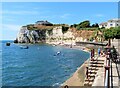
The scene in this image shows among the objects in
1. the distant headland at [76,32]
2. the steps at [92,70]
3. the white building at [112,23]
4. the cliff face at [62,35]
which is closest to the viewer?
the steps at [92,70]

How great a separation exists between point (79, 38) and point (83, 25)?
858 cm

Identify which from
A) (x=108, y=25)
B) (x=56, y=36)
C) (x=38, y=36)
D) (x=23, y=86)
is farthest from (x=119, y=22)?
(x=23, y=86)

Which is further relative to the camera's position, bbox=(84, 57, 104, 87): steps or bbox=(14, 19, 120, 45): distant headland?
bbox=(14, 19, 120, 45): distant headland

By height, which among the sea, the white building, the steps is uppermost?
the white building

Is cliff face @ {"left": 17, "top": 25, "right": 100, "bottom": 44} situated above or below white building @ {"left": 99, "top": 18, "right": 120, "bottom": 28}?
below

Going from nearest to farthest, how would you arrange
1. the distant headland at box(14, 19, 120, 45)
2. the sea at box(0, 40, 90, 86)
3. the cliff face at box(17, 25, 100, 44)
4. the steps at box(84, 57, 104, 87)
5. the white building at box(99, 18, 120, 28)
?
the steps at box(84, 57, 104, 87) < the sea at box(0, 40, 90, 86) < the white building at box(99, 18, 120, 28) < the distant headland at box(14, 19, 120, 45) < the cliff face at box(17, 25, 100, 44)

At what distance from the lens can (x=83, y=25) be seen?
177 m

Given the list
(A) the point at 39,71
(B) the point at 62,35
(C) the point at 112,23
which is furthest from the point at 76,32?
(A) the point at 39,71

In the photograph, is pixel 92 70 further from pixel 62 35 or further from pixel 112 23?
pixel 62 35

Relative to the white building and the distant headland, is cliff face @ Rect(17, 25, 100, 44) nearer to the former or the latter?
the distant headland

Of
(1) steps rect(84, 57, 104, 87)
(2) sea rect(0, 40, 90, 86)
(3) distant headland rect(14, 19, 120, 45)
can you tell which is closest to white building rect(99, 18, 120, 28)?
(3) distant headland rect(14, 19, 120, 45)

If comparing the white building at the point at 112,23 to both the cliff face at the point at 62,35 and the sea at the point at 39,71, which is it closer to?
the cliff face at the point at 62,35

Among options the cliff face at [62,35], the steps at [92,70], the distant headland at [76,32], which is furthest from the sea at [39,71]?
the cliff face at [62,35]

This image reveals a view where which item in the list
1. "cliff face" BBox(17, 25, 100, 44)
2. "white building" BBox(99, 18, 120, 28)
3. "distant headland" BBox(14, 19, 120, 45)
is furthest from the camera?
"cliff face" BBox(17, 25, 100, 44)
